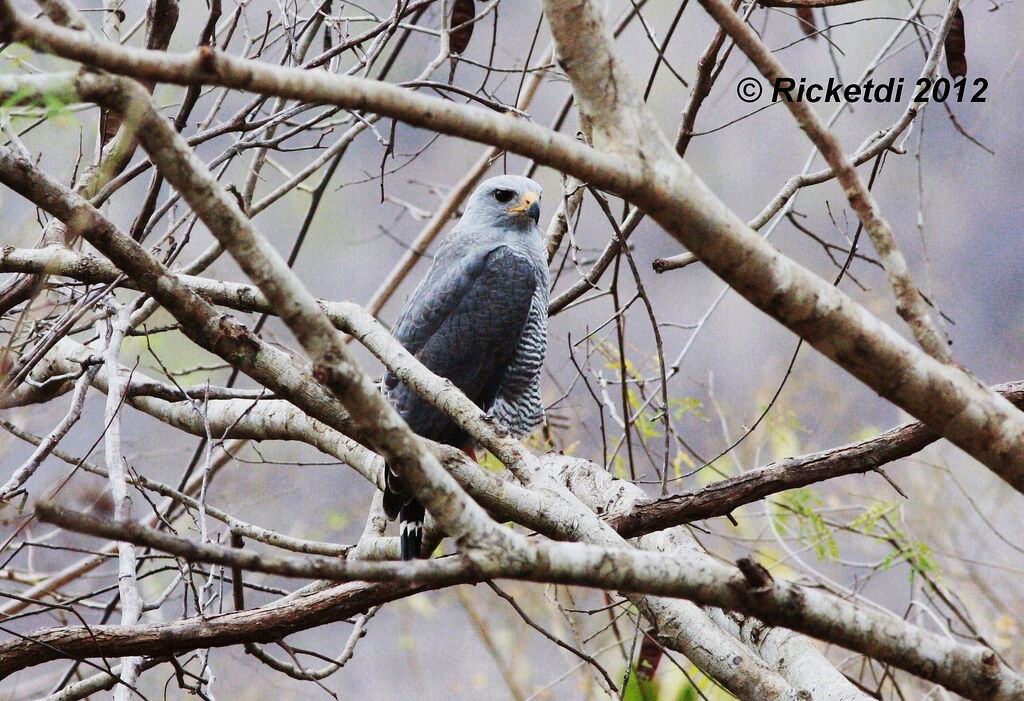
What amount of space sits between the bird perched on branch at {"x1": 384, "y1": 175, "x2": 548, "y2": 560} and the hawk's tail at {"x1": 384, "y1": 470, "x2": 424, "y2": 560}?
2.16ft

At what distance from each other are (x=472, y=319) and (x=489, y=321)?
7 cm

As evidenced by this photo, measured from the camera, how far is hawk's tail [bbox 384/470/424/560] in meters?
2.90

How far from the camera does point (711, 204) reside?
130 centimetres

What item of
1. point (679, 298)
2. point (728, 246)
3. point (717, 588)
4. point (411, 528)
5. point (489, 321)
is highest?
point (679, 298)

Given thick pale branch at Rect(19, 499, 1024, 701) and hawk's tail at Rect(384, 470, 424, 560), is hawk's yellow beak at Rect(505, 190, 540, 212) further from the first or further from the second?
thick pale branch at Rect(19, 499, 1024, 701)

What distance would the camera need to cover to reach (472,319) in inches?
150

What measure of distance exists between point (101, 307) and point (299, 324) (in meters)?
2.03

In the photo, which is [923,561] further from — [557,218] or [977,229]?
[977,229]

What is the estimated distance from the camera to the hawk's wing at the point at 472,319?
12.4 ft

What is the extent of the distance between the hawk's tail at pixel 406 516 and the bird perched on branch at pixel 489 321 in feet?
2.16

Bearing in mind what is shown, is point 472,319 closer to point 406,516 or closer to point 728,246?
point 406,516

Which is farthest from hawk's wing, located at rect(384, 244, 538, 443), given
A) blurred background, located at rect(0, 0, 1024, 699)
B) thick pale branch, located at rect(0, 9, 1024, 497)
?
thick pale branch, located at rect(0, 9, 1024, 497)

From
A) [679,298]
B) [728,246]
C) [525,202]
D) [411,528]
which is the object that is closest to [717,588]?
[728,246]

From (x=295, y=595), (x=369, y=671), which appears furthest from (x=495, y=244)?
(x=369, y=671)
